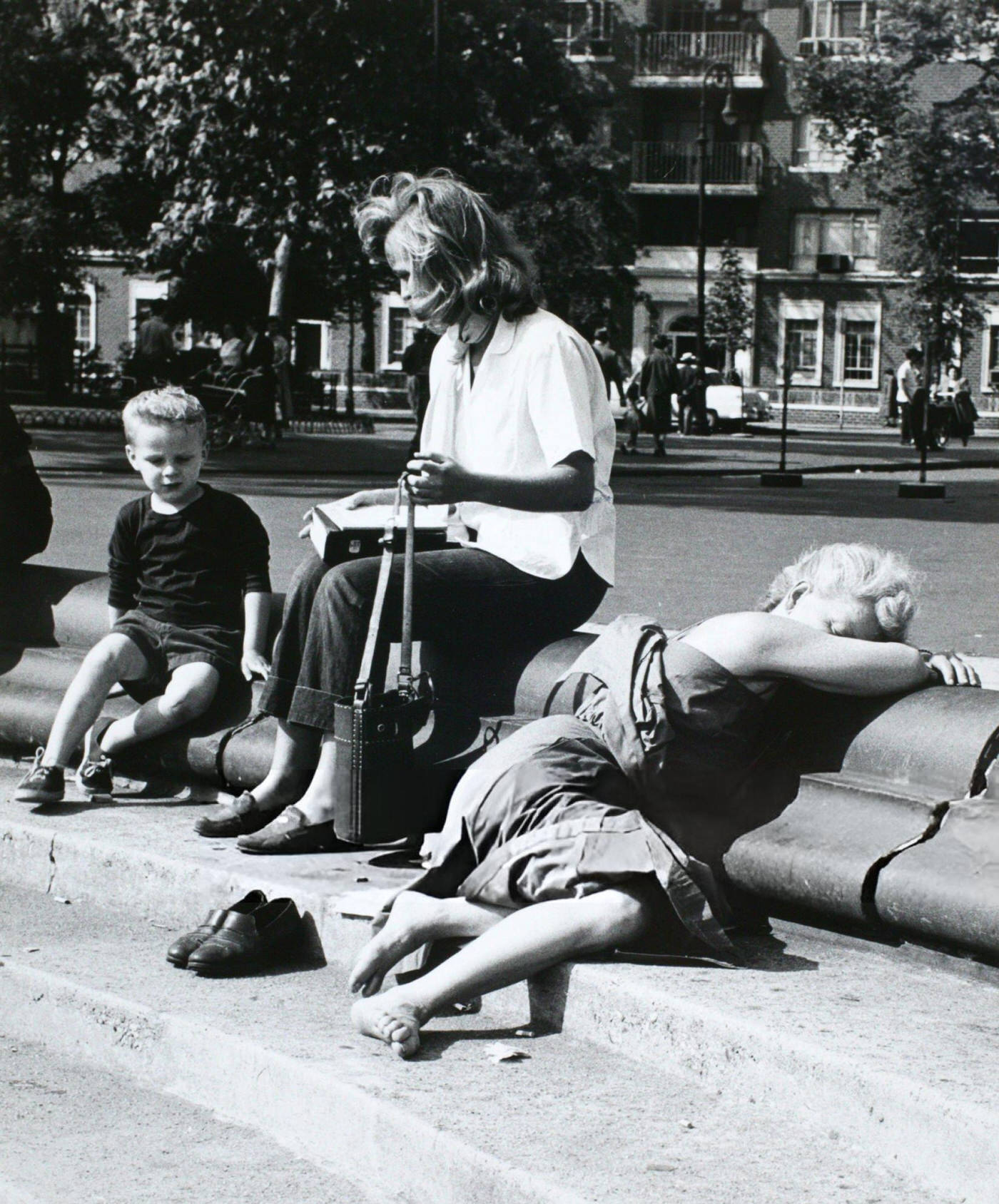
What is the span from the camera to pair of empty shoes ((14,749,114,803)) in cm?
508

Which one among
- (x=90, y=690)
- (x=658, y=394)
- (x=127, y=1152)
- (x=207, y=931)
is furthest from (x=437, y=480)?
(x=658, y=394)

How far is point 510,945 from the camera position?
3.50 metres

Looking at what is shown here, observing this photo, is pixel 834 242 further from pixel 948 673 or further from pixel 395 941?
pixel 395 941

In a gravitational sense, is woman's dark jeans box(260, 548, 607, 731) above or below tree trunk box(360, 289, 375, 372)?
below

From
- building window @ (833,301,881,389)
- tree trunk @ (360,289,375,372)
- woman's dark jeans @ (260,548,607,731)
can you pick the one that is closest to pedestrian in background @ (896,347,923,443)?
tree trunk @ (360,289,375,372)

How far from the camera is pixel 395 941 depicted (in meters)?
3.63

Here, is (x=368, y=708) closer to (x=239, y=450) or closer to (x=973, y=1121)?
(x=973, y=1121)

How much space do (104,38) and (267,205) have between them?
34.2 feet

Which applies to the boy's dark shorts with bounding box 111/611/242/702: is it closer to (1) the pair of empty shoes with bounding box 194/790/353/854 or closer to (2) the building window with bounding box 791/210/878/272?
(1) the pair of empty shoes with bounding box 194/790/353/854

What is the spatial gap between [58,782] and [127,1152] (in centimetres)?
202

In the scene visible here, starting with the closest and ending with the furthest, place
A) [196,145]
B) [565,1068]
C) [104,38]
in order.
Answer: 1. [565,1068]
2. [196,145]
3. [104,38]

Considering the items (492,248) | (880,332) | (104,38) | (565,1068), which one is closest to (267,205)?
(104,38)

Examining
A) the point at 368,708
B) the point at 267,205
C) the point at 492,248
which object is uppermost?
the point at 267,205

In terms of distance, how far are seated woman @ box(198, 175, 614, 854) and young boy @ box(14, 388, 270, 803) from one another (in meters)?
0.65
